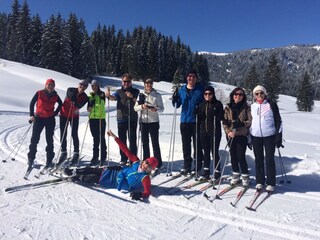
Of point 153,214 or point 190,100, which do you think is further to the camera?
point 190,100

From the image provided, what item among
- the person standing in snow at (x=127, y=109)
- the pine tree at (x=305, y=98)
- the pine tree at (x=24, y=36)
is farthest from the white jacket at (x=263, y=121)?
the pine tree at (x=305, y=98)

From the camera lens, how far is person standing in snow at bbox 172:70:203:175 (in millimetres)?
6400

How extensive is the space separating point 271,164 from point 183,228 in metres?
2.35

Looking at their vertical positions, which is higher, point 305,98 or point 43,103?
point 305,98

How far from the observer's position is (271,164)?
5660mm

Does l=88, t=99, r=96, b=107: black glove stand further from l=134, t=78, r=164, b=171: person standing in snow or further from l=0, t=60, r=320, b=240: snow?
l=0, t=60, r=320, b=240: snow

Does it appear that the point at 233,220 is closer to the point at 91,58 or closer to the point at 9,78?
the point at 9,78

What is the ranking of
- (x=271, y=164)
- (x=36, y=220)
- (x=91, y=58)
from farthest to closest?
(x=91, y=58), (x=271, y=164), (x=36, y=220)

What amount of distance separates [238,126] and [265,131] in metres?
0.51

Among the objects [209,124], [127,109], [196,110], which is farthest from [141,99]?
[209,124]

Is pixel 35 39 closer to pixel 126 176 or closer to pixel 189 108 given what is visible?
pixel 189 108

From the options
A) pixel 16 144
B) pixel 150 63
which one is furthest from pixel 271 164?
pixel 150 63

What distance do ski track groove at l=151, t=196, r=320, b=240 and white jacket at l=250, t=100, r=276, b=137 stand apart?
1.67m

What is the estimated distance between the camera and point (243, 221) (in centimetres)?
456
